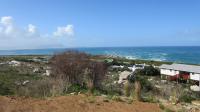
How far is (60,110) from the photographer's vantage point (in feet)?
33.9

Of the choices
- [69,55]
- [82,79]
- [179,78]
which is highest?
[69,55]

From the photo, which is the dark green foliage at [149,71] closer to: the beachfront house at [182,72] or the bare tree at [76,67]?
the beachfront house at [182,72]

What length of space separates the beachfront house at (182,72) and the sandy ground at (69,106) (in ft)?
116

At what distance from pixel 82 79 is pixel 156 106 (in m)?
10.3

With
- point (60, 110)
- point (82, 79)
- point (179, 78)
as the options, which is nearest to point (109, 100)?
point (60, 110)

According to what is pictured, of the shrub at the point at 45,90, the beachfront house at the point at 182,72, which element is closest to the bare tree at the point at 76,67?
the shrub at the point at 45,90

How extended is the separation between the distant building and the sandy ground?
35460mm

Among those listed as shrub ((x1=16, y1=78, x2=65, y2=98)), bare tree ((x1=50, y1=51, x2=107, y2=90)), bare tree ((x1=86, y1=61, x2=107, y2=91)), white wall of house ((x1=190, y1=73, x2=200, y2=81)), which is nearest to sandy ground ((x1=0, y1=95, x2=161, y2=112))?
shrub ((x1=16, y1=78, x2=65, y2=98))

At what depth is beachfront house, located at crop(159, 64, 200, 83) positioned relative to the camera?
45112 millimetres

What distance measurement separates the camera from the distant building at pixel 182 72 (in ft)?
148

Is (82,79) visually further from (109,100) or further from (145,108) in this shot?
(145,108)

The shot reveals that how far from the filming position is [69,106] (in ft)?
35.8

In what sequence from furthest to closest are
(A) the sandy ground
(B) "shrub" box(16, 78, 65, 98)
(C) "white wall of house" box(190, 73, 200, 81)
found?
(C) "white wall of house" box(190, 73, 200, 81) → (B) "shrub" box(16, 78, 65, 98) → (A) the sandy ground

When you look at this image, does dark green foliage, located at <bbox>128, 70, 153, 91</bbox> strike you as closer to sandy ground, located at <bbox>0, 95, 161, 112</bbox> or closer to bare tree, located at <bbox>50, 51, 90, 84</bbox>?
bare tree, located at <bbox>50, 51, 90, 84</bbox>
